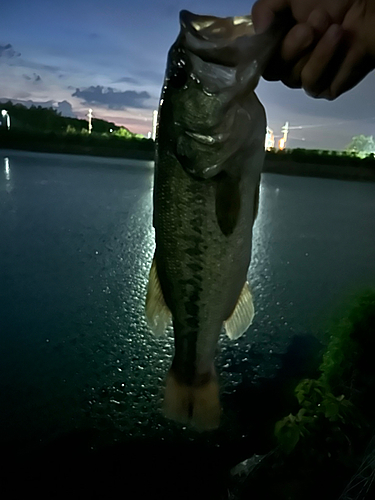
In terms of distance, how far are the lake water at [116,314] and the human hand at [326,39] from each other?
7.07 feet

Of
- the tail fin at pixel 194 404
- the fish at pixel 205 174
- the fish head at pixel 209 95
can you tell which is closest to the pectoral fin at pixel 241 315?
the fish at pixel 205 174

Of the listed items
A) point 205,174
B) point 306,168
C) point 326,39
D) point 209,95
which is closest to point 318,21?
point 326,39

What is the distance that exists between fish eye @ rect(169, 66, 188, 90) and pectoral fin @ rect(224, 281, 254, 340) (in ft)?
1.91

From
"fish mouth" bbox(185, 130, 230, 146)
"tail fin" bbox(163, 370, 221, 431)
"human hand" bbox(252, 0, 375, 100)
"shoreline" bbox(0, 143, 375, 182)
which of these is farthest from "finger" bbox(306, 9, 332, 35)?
"shoreline" bbox(0, 143, 375, 182)

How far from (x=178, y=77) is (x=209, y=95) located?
96 mm

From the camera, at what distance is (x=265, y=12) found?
954 mm

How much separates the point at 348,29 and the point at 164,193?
0.56 meters

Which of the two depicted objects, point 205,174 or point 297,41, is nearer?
point 297,41

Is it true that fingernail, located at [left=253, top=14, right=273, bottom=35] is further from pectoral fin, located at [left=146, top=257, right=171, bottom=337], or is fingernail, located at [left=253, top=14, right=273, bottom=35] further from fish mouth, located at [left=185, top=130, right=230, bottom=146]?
pectoral fin, located at [left=146, top=257, right=171, bottom=337]

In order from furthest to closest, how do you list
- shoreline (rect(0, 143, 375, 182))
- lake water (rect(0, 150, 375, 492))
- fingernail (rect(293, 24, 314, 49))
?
shoreline (rect(0, 143, 375, 182))
lake water (rect(0, 150, 375, 492))
fingernail (rect(293, 24, 314, 49))

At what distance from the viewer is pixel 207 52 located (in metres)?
1.04

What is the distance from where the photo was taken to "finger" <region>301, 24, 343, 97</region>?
907 millimetres

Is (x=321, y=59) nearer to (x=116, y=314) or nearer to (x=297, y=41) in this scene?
(x=297, y=41)

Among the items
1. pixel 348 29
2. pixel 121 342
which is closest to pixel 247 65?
pixel 348 29
